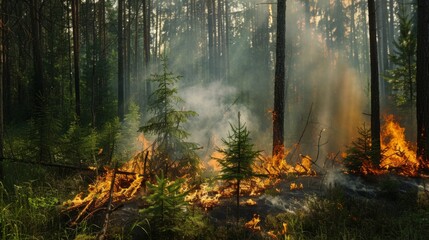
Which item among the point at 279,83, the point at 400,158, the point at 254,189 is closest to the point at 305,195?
the point at 254,189

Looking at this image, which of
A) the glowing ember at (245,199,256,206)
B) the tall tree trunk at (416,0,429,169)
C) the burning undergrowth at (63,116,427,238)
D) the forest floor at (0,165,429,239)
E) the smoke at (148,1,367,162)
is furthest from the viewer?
the smoke at (148,1,367,162)

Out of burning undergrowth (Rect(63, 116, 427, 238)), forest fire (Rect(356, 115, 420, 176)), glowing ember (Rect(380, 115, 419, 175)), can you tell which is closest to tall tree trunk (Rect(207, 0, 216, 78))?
glowing ember (Rect(380, 115, 419, 175))

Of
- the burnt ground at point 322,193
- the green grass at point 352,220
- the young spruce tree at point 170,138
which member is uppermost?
the young spruce tree at point 170,138

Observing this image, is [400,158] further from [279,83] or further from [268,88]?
[268,88]

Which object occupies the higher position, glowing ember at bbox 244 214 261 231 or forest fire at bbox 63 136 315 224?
forest fire at bbox 63 136 315 224

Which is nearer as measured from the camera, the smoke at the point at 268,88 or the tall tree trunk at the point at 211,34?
the smoke at the point at 268,88

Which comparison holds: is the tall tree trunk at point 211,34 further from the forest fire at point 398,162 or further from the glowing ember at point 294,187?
the glowing ember at point 294,187

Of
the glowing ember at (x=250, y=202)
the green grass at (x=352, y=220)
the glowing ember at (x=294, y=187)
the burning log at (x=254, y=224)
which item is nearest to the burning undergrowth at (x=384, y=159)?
the green grass at (x=352, y=220)

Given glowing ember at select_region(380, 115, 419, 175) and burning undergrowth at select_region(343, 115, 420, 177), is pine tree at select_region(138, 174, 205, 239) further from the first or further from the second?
glowing ember at select_region(380, 115, 419, 175)

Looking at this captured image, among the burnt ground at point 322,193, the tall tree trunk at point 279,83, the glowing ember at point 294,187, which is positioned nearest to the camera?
the burnt ground at point 322,193

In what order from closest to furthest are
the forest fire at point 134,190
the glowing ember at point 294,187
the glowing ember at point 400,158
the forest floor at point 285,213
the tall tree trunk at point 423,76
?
the forest floor at point 285,213 → the forest fire at point 134,190 → the glowing ember at point 294,187 → the glowing ember at point 400,158 → the tall tree trunk at point 423,76

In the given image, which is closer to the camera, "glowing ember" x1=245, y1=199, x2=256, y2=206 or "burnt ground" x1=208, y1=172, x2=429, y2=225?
"burnt ground" x1=208, y1=172, x2=429, y2=225

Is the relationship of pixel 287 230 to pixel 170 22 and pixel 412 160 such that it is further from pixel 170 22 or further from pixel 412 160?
pixel 170 22

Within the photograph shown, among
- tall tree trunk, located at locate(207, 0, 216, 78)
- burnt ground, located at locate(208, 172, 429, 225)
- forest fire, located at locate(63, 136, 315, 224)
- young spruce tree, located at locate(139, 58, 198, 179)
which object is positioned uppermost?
tall tree trunk, located at locate(207, 0, 216, 78)
